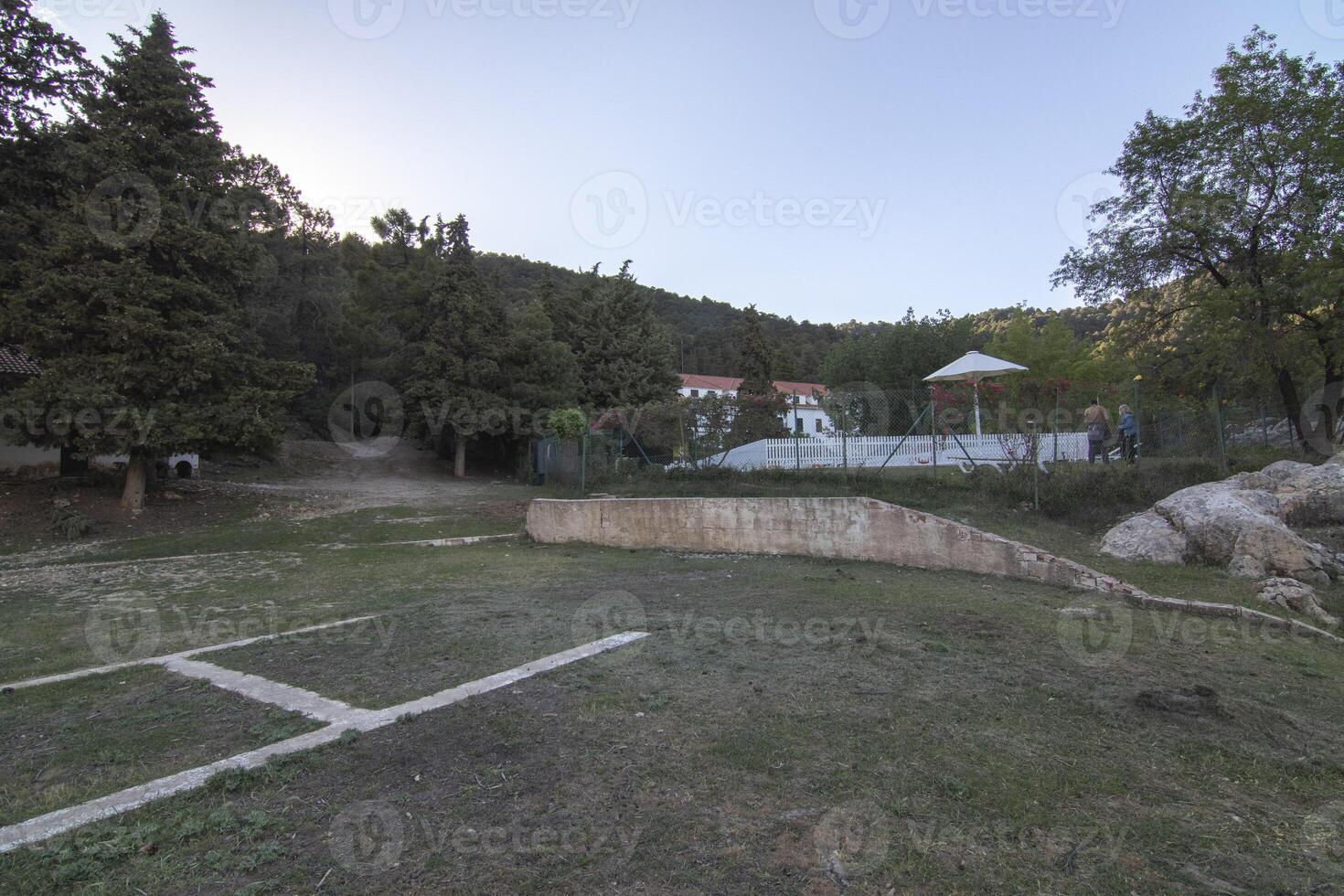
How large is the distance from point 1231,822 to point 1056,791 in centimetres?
59

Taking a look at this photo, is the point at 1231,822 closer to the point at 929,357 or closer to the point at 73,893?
the point at 73,893

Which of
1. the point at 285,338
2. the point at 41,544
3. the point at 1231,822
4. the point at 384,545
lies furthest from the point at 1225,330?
the point at 285,338

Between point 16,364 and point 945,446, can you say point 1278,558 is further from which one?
point 16,364

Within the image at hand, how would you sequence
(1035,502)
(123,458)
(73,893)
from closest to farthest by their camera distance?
(73,893) < (1035,502) < (123,458)

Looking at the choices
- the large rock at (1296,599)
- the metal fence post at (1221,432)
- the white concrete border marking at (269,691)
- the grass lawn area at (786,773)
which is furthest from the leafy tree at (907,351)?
the white concrete border marking at (269,691)

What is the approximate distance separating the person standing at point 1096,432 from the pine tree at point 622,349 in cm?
2383

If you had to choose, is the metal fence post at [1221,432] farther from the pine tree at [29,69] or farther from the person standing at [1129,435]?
the pine tree at [29,69]

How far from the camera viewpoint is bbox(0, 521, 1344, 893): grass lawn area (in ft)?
7.59

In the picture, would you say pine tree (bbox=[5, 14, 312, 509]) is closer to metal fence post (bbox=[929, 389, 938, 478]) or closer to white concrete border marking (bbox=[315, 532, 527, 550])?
white concrete border marking (bbox=[315, 532, 527, 550])

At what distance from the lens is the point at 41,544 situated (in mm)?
13109

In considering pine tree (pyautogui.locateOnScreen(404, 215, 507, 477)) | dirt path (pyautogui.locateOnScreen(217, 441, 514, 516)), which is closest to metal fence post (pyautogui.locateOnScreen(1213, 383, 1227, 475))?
dirt path (pyautogui.locateOnScreen(217, 441, 514, 516))

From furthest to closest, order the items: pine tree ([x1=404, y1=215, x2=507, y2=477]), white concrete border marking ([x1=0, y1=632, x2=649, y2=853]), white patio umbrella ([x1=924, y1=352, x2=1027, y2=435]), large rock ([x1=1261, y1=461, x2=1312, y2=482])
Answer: pine tree ([x1=404, y1=215, x2=507, y2=477]) < white patio umbrella ([x1=924, y1=352, x2=1027, y2=435]) < large rock ([x1=1261, y1=461, x2=1312, y2=482]) < white concrete border marking ([x1=0, y1=632, x2=649, y2=853])

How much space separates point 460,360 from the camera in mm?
27266

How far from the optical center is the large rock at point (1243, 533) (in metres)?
7.69
